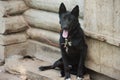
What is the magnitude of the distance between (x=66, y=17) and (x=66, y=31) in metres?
0.16

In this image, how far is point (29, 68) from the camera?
15.7 feet

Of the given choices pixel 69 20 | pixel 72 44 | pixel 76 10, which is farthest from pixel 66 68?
pixel 76 10

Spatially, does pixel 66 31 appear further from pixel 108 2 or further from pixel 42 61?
pixel 42 61

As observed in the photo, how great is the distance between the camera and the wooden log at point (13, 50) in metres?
5.26

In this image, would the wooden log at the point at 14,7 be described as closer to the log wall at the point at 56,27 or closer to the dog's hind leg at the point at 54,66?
the log wall at the point at 56,27

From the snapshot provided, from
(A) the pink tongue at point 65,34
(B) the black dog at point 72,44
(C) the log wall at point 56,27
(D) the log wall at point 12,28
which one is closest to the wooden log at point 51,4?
(C) the log wall at point 56,27

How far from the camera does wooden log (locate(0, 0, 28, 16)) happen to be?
5.12 meters

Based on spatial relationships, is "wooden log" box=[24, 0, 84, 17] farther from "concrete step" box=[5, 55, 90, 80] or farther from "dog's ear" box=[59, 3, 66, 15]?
"concrete step" box=[5, 55, 90, 80]

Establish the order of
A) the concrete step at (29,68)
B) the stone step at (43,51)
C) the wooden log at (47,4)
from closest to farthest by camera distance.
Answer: the concrete step at (29,68) → the wooden log at (47,4) → the stone step at (43,51)

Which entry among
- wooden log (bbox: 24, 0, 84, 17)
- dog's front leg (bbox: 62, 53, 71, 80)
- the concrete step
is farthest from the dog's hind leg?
wooden log (bbox: 24, 0, 84, 17)

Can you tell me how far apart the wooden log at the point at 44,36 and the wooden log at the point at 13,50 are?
0.67 feet

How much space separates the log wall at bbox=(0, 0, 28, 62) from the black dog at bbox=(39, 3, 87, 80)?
1.11 m

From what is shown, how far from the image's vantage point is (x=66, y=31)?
4.15m

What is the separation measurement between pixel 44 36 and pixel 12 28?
0.50m
